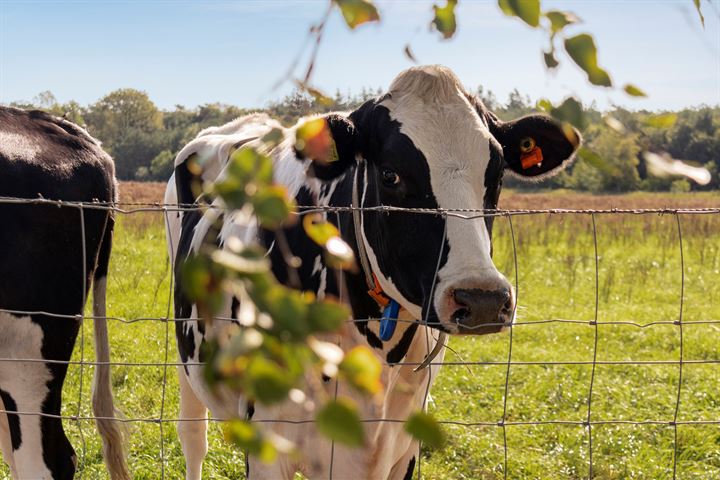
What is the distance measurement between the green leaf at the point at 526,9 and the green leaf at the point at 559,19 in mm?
17

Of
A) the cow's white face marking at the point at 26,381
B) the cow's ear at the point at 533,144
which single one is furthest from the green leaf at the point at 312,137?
the cow's white face marking at the point at 26,381

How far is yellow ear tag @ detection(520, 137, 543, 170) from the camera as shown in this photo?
3127 mm

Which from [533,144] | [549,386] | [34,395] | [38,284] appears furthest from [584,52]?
[549,386]

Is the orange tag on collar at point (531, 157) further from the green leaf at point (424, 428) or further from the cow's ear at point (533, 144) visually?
the green leaf at point (424, 428)

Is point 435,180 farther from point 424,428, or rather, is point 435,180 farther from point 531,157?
point 424,428

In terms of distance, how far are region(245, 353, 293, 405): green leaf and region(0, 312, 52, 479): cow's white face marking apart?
2.96 metres

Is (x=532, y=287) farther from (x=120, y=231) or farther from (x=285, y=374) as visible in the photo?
(x=285, y=374)

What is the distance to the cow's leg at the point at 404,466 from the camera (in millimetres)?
3355

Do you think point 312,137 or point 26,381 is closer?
point 312,137

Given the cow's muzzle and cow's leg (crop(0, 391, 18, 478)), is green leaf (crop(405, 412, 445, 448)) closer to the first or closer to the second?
the cow's muzzle

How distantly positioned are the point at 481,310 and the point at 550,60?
59.5 inches

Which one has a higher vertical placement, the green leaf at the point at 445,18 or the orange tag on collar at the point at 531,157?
the green leaf at the point at 445,18

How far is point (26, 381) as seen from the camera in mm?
3342

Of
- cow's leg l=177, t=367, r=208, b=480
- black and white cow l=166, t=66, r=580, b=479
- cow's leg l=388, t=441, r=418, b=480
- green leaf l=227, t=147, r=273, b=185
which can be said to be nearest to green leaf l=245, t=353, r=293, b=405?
green leaf l=227, t=147, r=273, b=185
